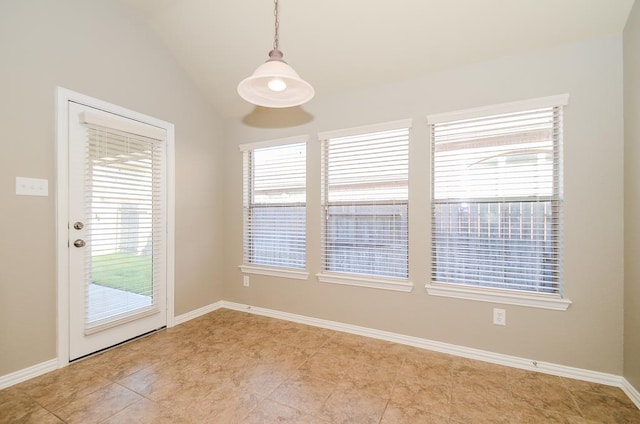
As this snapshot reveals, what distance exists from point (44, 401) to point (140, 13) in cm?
337

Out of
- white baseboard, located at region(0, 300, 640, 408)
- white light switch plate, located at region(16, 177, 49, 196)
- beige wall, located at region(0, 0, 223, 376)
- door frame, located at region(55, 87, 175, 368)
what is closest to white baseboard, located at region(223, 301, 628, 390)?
Result: white baseboard, located at region(0, 300, 640, 408)

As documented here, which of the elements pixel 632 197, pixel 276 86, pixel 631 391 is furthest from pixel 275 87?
pixel 631 391

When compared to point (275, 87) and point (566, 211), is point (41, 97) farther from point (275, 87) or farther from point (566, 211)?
point (566, 211)

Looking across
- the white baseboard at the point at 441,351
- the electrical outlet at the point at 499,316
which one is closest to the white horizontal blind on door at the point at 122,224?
the white baseboard at the point at 441,351

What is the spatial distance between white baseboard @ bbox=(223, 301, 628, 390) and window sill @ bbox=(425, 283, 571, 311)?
1.47ft

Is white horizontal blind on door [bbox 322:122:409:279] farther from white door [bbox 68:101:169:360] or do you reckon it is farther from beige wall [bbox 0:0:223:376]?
beige wall [bbox 0:0:223:376]

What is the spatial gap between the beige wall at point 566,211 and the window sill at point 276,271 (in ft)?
0.42

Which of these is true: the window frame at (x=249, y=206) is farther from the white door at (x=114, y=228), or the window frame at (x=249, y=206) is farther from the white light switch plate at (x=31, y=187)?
the white light switch plate at (x=31, y=187)

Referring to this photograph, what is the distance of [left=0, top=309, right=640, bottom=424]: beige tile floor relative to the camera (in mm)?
1772

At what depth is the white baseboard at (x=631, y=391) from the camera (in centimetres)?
188

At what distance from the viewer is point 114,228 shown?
2695 millimetres

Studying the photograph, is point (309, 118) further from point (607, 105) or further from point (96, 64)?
point (607, 105)

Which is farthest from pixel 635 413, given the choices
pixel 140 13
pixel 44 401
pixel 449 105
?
pixel 140 13

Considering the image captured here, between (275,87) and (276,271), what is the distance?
2.30 m
